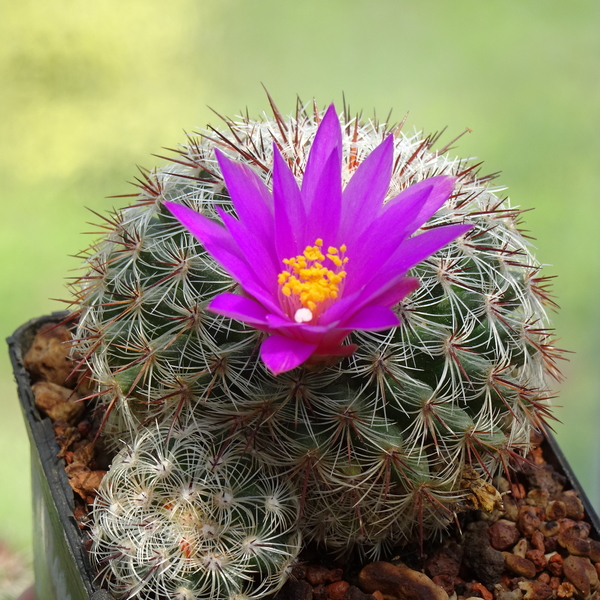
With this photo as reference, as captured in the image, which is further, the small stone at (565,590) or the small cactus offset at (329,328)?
the small stone at (565,590)

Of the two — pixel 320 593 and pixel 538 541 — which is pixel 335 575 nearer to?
pixel 320 593

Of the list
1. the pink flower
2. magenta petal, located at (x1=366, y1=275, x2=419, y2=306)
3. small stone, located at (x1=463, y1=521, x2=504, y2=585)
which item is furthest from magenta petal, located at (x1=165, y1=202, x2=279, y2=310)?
small stone, located at (x1=463, y1=521, x2=504, y2=585)

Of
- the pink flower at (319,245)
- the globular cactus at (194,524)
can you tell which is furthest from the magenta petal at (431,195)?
the globular cactus at (194,524)

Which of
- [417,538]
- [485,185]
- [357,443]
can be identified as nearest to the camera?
[357,443]

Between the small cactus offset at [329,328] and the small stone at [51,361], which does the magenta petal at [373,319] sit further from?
the small stone at [51,361]

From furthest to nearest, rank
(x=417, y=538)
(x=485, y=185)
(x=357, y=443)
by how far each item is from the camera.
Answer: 1. (x=485, y=185)
2. (x=417, y=538)
3. (x=357, y=443)

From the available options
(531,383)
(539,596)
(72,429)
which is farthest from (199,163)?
(539,596)

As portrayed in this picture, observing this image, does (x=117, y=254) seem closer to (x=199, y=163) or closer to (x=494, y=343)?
(x=199, y=163)
